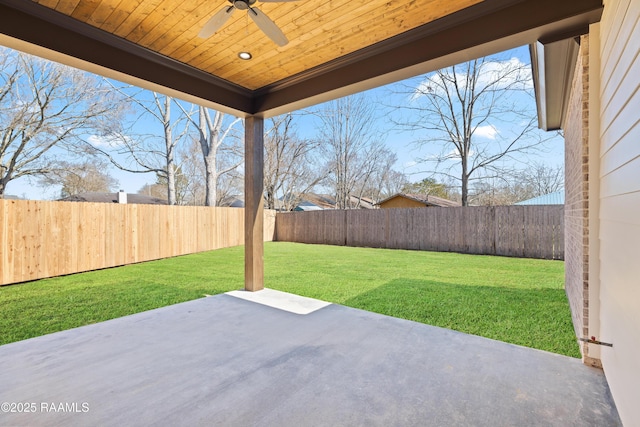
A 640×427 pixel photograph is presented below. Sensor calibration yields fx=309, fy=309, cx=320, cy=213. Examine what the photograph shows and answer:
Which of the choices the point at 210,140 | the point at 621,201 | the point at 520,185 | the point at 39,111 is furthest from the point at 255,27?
the point at 520,185

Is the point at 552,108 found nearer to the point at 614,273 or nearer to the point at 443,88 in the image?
the point at 614,273

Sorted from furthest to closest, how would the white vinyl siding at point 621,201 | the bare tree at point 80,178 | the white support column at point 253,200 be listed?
the bare tree at point 80,178
the white support column at point 253,200
the white vinyl siding at point 621,201

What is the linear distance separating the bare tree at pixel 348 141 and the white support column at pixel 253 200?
12.0m

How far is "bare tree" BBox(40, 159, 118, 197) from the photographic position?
10197 mm

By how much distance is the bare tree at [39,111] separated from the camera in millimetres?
9125

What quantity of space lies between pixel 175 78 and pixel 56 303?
315 cm

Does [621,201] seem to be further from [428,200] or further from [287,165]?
[287,165]

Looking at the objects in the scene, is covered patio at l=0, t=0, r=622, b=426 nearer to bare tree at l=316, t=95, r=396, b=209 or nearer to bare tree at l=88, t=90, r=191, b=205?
bare tree at l=88, t=90, r=191, b=205

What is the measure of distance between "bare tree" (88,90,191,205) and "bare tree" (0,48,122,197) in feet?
3.35

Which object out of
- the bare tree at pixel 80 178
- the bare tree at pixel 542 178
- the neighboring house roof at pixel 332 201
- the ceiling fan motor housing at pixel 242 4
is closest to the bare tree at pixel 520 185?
the bare tree at pixel 542 178

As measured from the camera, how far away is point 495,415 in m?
1.62

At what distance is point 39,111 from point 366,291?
37.7ft

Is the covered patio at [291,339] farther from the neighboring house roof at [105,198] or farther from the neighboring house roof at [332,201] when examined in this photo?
the neighboring house roof at [332,201]

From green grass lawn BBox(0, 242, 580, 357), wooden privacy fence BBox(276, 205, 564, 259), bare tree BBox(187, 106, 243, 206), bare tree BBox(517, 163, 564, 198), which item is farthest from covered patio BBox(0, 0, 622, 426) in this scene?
bare tree BBox(517, 163, 564, 198)
